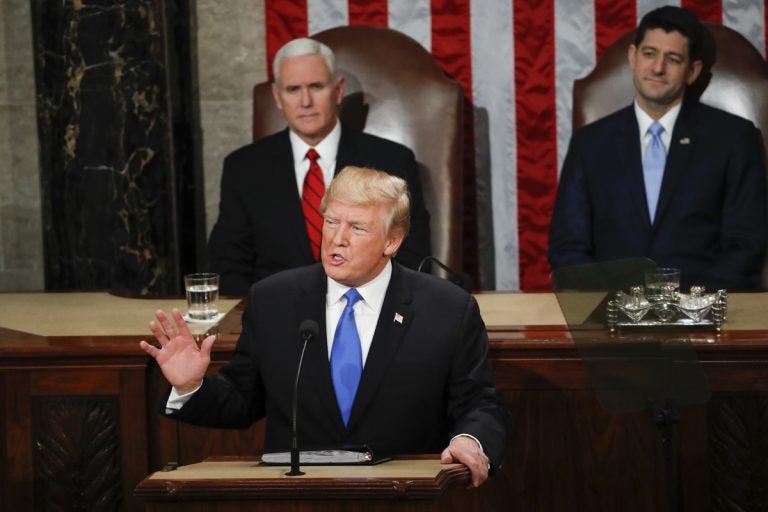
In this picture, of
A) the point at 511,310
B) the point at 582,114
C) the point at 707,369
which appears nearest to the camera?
the point at 707,369

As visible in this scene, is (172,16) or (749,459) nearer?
(749,459)

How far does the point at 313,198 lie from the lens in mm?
5145

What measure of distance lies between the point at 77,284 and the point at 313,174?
3.74 ft

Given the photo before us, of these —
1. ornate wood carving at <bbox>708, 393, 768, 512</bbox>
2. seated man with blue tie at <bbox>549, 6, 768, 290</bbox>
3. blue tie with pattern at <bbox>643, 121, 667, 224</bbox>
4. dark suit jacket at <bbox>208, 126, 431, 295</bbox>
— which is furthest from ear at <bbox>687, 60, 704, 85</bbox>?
ornate wood carving at <bbox>708, 393, 768, 512</bbox>

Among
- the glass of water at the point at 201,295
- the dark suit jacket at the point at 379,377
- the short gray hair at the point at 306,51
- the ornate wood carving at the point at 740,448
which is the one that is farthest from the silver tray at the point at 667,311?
the short gray hair at the point at 306,51

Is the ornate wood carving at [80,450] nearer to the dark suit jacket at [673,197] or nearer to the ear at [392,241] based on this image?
the ear at [392,241]

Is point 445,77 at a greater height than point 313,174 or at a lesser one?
greater

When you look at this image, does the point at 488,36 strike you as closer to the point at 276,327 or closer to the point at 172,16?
the point at 172,16

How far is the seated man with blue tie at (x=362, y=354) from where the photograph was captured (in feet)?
10.4

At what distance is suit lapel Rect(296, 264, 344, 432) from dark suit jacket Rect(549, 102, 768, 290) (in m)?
1.93

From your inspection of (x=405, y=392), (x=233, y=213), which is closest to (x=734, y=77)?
(x=233, y=213)

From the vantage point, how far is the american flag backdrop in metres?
5.77

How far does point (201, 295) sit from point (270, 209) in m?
0.99

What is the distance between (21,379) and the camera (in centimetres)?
389
